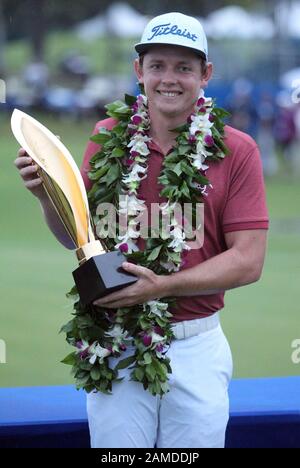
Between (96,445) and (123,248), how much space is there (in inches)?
22.7

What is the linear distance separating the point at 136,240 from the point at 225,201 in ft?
0.94

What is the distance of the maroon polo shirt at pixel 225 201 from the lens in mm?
2992

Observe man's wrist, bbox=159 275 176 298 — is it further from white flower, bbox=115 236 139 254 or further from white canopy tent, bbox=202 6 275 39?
white canopy tent, bbox=202 6 275 39

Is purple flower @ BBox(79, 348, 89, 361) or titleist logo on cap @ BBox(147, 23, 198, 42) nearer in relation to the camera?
titleist logo on cap @ BBox(147, 23, 198, 42)

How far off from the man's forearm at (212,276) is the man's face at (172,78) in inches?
17.6

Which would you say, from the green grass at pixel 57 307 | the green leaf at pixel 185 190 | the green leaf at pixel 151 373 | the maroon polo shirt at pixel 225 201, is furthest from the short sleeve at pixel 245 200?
the green grass at pixel 57 307

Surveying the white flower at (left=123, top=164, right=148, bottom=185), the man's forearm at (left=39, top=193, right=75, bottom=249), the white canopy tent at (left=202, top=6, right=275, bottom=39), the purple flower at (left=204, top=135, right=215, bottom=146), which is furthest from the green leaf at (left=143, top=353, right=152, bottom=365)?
the white canopy tent at (left=202, top=6, right=275, bottom=39)

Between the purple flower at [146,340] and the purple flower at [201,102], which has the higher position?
the purple flower at [201,102]

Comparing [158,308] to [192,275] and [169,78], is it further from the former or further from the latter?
[169,78]

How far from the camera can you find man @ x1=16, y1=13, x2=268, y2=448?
117 inches

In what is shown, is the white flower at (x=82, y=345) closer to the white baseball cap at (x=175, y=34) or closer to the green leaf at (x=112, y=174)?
the green leaf at (x=112, y=174)

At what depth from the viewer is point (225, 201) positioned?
3.01 meters

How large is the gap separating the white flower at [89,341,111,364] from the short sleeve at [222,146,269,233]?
19.4 inches

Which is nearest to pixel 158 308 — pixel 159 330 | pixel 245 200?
pixel 159 330
